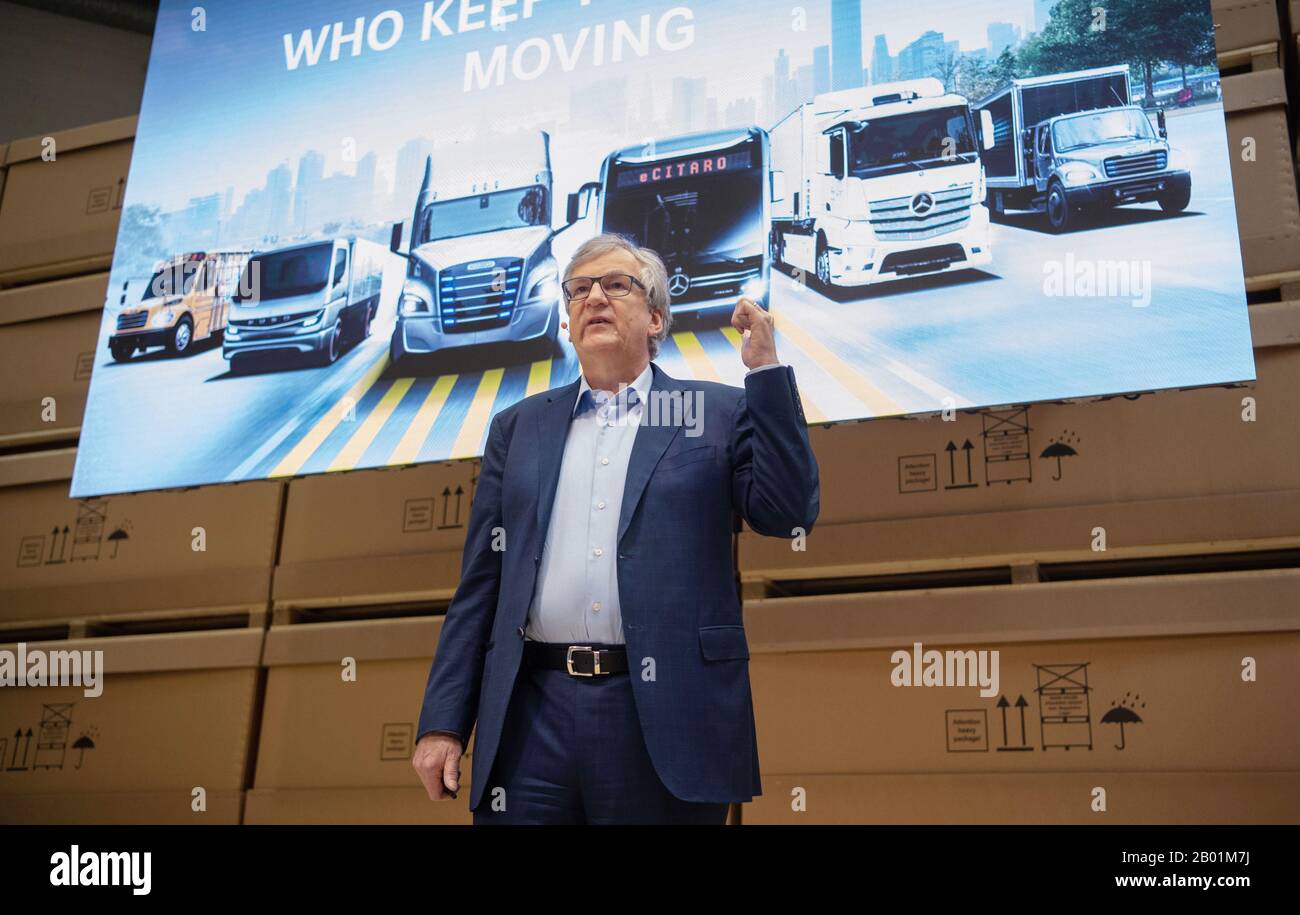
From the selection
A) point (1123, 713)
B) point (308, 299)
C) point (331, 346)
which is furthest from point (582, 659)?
point (308, 299)

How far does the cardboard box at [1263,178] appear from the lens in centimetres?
246

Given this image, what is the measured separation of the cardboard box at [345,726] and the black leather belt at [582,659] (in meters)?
A: 1.22

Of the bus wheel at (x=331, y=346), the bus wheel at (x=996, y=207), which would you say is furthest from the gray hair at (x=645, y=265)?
the bus wheel at (x=331, y=346)

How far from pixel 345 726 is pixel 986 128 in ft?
6.73

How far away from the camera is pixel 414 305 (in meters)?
3.00

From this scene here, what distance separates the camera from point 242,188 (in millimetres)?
3299

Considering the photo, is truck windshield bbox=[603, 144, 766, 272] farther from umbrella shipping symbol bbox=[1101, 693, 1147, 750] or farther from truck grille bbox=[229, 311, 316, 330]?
umbrella shipping symbol bbox=[1101, 693, 1147, 750]

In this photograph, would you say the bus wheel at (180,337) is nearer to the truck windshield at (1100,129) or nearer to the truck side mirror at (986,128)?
the truck side mirror at (986,128)

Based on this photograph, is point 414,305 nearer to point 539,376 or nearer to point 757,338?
point 539,376

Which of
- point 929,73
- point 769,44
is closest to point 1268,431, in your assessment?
point 929,73

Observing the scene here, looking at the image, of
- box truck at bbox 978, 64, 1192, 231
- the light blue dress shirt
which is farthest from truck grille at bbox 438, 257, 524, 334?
box truck at bbox 978, 64, 1192, 231

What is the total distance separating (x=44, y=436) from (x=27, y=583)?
0.43 meters
